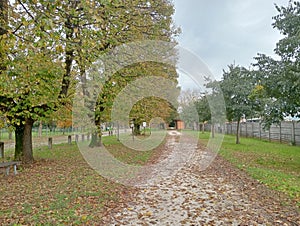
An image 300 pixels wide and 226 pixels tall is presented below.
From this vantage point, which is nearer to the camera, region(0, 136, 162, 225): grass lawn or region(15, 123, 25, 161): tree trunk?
region(0, 136, 162, 225): grass lawn

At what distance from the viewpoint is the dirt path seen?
13.9ft

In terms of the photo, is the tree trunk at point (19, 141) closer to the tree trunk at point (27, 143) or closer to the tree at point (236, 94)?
the tree trunk at point (27, 143)

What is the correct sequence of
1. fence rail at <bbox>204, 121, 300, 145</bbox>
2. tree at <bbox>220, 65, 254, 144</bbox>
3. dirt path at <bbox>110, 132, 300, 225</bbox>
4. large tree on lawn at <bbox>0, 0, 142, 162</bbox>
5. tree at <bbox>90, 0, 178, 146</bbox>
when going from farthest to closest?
tree at <bbox>220, 65, 254, 144</bbox> → fence rail at <bbox>204, 121, 300, 145</bbox> → tree at <bbox>90, 0, 178, 146</bbox> → large tree on lawn at <bbox>0, 0, 142, 162</bbox> → dirt path at <bbox>110, 132, 300, 225</bbox>

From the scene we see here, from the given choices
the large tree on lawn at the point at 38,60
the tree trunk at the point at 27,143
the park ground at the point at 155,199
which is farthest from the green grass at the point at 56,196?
the large tree on lawn at the point at 38,60

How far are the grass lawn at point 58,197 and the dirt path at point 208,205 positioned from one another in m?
0.46

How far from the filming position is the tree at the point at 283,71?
25.1 ft

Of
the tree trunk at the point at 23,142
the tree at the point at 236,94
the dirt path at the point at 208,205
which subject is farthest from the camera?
the tree at the point at 236,94

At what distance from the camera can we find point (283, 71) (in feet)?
26.2

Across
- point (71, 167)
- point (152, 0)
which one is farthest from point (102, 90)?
point (152, 0)

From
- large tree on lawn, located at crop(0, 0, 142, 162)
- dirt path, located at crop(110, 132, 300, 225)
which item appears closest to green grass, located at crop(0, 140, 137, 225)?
dirt path, located at crop(110, 132, 300, 225)

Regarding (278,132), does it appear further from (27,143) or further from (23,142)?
(23,142)

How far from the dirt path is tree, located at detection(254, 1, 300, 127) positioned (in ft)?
8.10

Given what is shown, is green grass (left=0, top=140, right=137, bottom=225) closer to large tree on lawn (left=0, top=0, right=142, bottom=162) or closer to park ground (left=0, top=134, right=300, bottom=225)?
park ground (left=0, top=134, right=300, bottom=225)

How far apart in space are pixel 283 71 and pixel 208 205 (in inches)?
202
